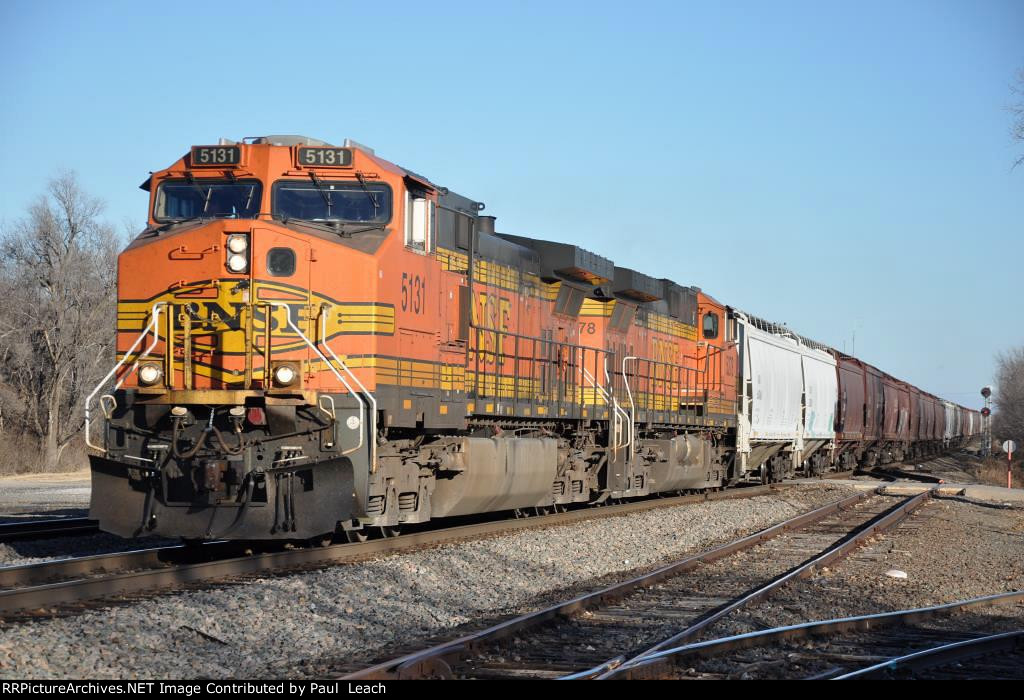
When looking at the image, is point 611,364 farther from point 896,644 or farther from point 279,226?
point 896,644

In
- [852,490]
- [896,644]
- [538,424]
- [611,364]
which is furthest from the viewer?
[852,490]

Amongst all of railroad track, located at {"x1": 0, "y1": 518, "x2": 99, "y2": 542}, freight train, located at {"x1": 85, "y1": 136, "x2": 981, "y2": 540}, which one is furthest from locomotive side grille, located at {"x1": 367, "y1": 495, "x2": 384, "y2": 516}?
railroad track, located at {"x1": 0, "y1": 518, "x2": 99, "y2": 542}

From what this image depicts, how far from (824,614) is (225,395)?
521 cm

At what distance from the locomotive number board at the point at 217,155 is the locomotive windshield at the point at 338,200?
1.59ft

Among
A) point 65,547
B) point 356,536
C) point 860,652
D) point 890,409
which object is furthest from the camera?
point 890,409

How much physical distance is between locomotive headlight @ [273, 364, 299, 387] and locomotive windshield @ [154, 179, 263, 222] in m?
1.68

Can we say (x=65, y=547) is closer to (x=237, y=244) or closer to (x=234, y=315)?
(x=234, y=315)

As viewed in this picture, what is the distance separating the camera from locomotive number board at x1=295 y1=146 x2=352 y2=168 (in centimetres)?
992

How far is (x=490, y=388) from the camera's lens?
41.7ft

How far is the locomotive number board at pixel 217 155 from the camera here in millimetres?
9922

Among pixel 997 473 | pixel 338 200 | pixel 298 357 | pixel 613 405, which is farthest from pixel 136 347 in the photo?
pixel 997 473

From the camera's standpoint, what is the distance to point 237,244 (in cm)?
940

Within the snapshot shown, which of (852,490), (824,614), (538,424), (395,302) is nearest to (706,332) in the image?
(852,490)

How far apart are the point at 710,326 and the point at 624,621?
1513cm
